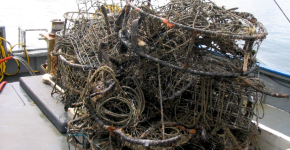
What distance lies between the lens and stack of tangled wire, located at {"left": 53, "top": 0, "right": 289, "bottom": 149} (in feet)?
6.98

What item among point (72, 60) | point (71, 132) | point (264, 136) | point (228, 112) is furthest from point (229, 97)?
point (72, 60)

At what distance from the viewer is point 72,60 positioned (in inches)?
110

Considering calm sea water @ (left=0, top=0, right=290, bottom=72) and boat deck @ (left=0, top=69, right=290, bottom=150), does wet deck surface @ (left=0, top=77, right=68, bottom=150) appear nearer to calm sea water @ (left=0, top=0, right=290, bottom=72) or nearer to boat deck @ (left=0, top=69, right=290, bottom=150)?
boat deck @ (left=0, top=69, right=290, bottom=150)

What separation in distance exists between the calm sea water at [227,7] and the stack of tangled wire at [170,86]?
728cm

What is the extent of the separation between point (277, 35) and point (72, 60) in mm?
10918

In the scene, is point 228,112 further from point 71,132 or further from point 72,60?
point 72,60

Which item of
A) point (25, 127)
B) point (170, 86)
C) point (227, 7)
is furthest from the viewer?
point (227, 7)

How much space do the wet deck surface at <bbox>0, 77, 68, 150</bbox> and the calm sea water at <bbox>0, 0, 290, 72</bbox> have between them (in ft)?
21.6

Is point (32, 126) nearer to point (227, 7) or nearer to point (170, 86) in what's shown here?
point (170, 86)

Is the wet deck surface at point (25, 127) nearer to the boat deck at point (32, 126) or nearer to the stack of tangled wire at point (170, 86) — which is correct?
the boat deck at point (32, 126)

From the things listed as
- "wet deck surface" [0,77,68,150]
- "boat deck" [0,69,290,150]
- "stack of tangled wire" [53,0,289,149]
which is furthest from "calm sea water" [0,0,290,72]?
"stack of tangled wire" [53,0,289,149]

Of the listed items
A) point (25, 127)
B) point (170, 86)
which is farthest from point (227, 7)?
point (25, 127)

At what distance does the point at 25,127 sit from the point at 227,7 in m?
8.58

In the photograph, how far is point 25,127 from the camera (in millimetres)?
3203
